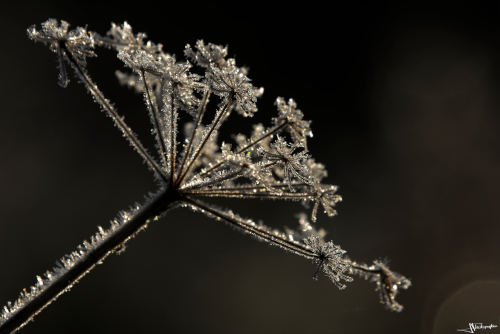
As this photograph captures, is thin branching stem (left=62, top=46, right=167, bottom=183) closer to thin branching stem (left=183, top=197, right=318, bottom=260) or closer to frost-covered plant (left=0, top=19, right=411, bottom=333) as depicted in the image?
frost-covered plant (left=0, top=19, right=411, bottom=333)

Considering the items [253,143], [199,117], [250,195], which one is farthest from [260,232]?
[199,117]

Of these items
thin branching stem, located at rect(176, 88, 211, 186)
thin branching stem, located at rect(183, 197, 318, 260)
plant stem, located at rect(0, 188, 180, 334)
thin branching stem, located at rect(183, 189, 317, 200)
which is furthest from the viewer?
thin branching stem, located at rect(176, 88, 211, 186)

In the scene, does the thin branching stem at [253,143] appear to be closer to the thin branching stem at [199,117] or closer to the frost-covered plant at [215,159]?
the frost-covered plant at [215,159]

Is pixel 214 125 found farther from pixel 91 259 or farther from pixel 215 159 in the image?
pixel 91 259

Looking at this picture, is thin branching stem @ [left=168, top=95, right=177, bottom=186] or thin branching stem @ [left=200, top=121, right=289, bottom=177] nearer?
thin branching stem @ [left=168, top=95, right=177, bottom=186]

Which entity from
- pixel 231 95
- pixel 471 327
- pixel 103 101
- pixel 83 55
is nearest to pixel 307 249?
pixel 231 95

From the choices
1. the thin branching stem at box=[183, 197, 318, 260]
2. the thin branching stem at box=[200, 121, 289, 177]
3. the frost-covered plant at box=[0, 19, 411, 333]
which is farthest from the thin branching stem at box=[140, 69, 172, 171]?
the thin branching stem at box=[183, 197, 318, 260]

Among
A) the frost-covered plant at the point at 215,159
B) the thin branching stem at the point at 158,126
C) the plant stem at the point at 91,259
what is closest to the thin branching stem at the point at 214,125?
the frost-covered plant at the point at 215,159

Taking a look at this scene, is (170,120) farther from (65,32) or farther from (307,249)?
(307,249)
